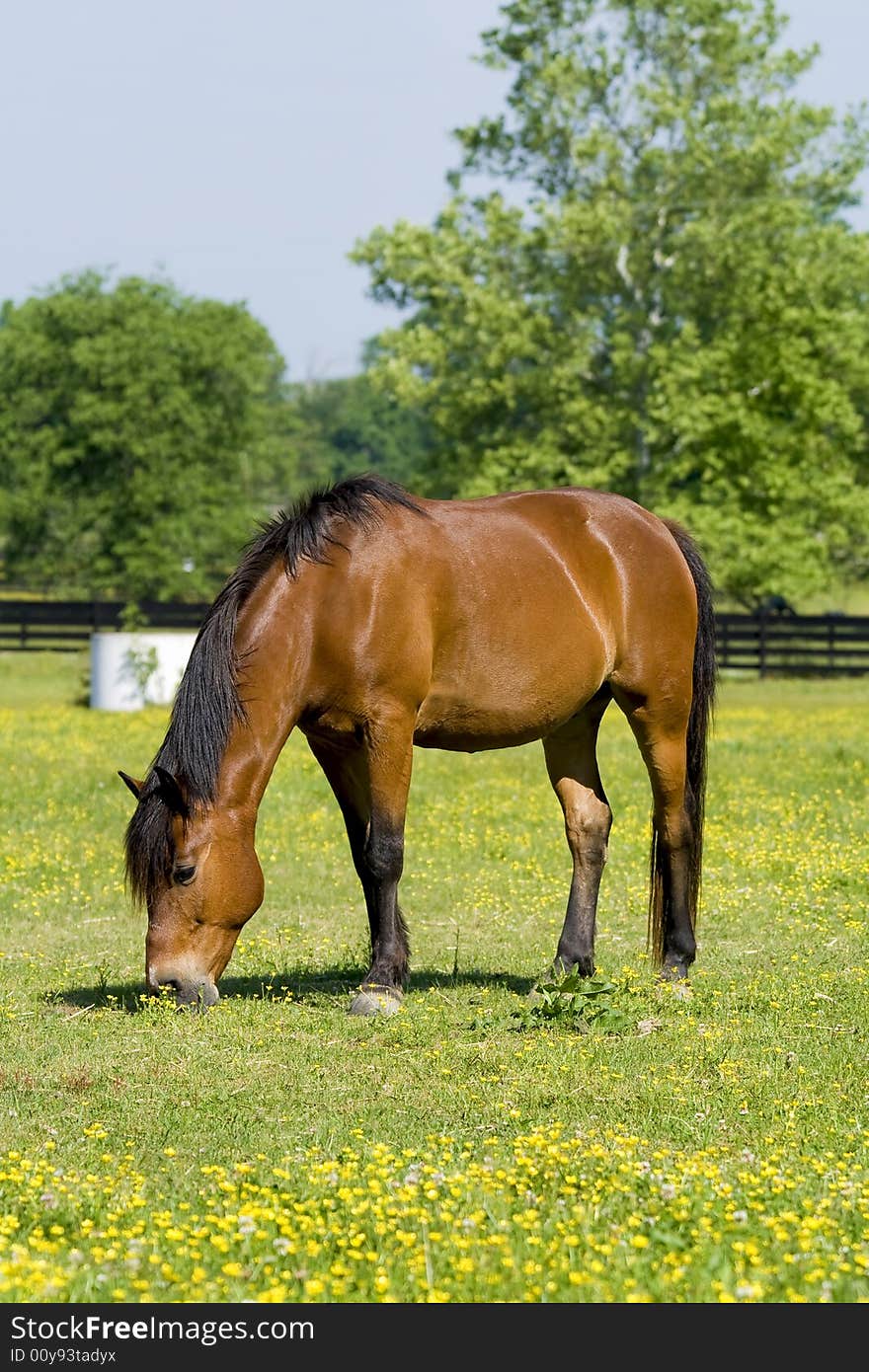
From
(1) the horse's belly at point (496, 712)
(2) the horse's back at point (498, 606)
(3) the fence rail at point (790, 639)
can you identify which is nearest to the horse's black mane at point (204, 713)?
(2) the horse's back at point (498, 606)

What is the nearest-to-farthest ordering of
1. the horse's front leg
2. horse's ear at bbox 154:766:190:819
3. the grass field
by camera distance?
the grass field → horse's ear at bbox 154:766:190:819 → the horse's front leg

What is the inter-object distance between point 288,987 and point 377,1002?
973 millimetres

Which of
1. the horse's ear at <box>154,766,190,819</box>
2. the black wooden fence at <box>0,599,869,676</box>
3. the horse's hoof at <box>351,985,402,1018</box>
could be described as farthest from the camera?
the black wooden fence at <box>0,599,869,676</box>

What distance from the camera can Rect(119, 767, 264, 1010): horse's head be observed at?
663cm

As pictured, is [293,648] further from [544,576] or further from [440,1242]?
[440,1242]

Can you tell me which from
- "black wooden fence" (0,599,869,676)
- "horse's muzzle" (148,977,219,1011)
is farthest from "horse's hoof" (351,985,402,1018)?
"black wooden fence" (0,599,869,676)

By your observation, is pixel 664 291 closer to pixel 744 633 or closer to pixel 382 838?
pixel 744 633

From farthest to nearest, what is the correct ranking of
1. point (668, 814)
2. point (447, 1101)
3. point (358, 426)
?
1. point (358, 426)
2. point (668, 814)
3. point (447, 1101)

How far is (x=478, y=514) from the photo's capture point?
7602mm

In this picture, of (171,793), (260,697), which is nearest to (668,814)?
(260,697)

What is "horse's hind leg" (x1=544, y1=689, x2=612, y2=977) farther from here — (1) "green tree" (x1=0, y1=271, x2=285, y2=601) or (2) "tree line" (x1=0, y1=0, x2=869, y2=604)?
(1) "green tree" (x1=0, y1=271, x2=285, y2=601)

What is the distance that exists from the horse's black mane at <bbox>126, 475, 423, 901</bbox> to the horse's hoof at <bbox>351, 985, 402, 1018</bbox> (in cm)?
101

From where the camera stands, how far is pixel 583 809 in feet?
26.2
